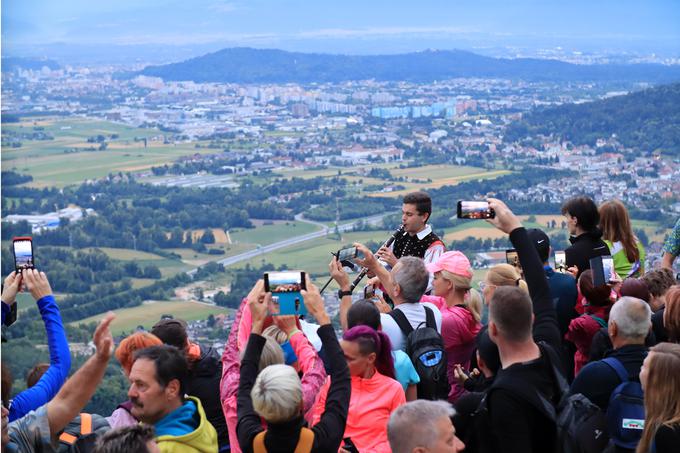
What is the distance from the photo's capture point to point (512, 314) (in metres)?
3.61

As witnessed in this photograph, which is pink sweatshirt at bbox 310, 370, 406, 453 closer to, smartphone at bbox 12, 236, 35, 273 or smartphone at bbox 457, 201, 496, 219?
smartphone at bbox 457, 201, 496, 219

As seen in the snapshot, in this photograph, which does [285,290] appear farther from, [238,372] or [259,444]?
[259,444]

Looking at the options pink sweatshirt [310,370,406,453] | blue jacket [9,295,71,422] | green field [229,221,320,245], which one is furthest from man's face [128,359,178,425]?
green field [229,221,320,245]

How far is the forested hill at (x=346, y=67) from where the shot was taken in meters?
73.6

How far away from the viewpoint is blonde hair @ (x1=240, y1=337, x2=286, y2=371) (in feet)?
13.0

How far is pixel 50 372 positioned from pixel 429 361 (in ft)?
5.82

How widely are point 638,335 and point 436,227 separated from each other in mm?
20519

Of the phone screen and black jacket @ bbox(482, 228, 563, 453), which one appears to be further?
the phone screen

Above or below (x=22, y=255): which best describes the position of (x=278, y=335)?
below

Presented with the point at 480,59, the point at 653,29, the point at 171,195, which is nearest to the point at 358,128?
the point at 171,195

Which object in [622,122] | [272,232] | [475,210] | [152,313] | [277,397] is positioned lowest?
[152,313]

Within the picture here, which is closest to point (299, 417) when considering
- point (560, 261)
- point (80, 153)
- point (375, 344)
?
point (375, 344)

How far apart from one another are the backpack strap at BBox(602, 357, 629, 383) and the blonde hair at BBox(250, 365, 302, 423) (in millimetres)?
1546

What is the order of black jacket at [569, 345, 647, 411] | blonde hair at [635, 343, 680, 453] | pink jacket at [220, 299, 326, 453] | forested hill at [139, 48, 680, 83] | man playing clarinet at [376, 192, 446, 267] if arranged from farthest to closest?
1. forested hill at [139, 48, 680, 83]
2. man playing clarinet at [376, 192, 446, 267]
3. black jacket at [569, 345, 647, 411]
4. pink jacket at [220, 299, 326, 453]
5. blonde hair at [635, 343, 680, 453]
